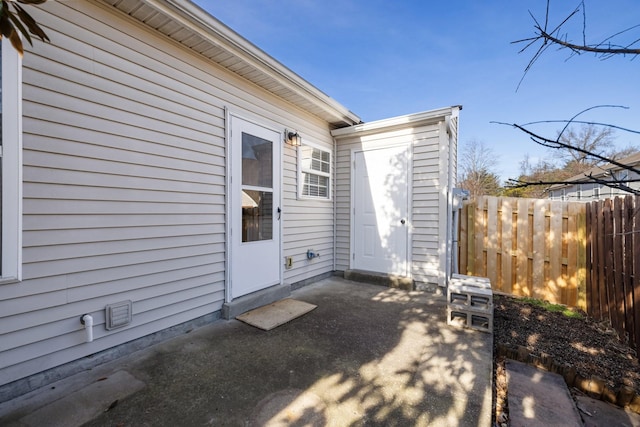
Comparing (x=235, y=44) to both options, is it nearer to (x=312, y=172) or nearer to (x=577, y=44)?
(x=312, y=172)

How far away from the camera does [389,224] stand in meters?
5.02

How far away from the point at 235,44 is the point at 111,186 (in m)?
1.95

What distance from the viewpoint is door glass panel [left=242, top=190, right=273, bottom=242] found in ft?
12.3

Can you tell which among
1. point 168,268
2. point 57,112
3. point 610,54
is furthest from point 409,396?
point 57,112

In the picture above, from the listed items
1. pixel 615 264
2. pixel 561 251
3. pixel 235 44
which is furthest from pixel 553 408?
pixel 235 44

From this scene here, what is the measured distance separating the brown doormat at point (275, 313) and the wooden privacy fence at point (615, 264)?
3216 millimetres

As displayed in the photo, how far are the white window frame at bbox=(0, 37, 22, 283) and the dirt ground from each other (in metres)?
3.52

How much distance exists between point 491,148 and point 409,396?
1807 centimetres

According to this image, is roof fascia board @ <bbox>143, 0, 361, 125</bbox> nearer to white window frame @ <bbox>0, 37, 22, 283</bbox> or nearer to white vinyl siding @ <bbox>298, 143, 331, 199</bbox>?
white vinyl siding @ <bbox>298, 143, 331, 199</bbox>

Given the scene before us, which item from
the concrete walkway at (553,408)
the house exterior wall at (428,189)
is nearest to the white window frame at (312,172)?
the house exterior wall at (428,189)

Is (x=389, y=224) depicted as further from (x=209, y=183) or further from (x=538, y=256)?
(x=209, y=183)

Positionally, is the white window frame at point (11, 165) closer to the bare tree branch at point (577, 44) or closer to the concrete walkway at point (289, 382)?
the concrete walkway at point (289, 382)

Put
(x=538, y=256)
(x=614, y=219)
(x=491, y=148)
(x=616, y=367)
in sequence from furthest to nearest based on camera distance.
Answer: (x=491, y=148)
(x=538, y=256)
(x=614, y=219)
(x=616, y=367)

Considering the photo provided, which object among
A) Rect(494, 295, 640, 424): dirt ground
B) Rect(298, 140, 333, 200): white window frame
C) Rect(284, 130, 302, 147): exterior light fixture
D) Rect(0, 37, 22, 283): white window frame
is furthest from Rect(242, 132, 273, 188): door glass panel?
Rect(494, 295, 640, 424): dirt ground
